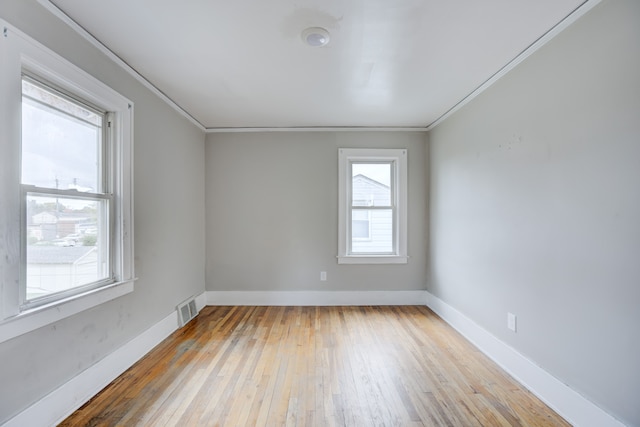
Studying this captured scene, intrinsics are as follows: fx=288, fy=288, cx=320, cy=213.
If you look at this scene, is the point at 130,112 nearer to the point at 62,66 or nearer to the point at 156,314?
the point at 62,66

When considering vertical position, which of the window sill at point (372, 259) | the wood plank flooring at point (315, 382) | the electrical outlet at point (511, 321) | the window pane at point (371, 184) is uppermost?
the window pane at point (371, 184)

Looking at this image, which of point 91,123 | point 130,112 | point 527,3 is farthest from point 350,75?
point 91,123

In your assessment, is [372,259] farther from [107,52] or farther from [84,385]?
[107,52]

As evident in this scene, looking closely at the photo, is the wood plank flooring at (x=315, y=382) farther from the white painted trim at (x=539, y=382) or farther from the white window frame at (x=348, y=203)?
the white window frame at (x=348, y=203)

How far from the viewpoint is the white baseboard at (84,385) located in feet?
5.16

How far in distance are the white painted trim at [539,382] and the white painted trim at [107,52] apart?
12.4 ft

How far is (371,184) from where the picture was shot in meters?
4.02

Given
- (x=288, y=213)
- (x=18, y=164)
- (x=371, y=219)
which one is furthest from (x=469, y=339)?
(x=18, y=164)

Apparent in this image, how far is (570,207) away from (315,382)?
2.07 metres

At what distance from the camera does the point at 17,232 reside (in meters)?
1.49

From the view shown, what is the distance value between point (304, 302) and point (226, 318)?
40.3 inches

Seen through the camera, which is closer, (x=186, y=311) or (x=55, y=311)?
(x=55, y=311)

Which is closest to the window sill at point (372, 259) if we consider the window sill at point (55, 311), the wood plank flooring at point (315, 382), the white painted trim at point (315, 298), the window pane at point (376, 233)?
the window pane at point (376, 233)

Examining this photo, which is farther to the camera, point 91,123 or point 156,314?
point 156,314
